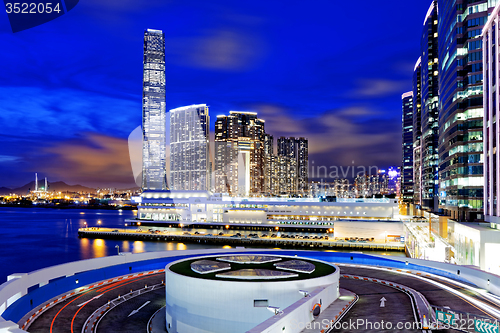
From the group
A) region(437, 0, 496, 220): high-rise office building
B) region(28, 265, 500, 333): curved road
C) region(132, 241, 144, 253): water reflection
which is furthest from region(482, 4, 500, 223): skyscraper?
region(132, 241, 144, 253): water reflection

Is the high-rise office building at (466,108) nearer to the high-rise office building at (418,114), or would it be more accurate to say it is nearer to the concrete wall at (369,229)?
the concrete wall at (369,229)

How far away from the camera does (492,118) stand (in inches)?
1604

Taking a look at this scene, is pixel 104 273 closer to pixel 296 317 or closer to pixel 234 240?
pixel 296 317

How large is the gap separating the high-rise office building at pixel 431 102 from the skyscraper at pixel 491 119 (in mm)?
65611

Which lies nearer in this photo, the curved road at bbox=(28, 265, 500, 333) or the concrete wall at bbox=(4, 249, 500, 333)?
the curved road at bbox=(28, 265, 500, 333)

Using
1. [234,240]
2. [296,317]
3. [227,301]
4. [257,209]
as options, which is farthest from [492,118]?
[257,209]

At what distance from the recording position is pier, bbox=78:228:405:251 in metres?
69.4

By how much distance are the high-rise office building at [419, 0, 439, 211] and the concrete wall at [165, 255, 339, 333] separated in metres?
97.9

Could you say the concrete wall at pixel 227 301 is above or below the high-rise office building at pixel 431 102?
below

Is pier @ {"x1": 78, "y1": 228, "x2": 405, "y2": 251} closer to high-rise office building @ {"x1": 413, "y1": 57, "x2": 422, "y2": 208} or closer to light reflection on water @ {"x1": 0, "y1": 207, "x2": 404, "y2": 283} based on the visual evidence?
light reflection on water @ {"x1": 0, "y1": 207, "x2": 404, "y2": 283}

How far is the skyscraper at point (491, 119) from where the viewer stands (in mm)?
38819

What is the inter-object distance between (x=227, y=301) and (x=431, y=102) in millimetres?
106859

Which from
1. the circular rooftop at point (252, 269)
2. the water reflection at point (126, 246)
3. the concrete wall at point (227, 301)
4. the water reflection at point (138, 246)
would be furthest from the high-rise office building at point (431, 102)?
the concrete wall at point (227, 301)

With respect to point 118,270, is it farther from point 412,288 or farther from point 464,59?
point 464,59
